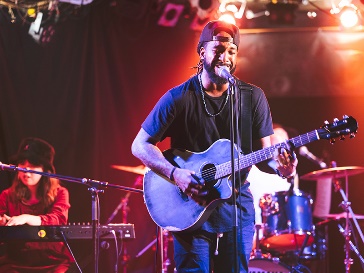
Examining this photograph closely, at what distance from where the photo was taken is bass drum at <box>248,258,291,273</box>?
7559mm

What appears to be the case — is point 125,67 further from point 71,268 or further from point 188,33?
point 71,268

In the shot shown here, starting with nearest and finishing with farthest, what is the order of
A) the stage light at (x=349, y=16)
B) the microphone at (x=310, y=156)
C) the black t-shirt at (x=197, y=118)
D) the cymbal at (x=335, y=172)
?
the black t-shirt at (x=197, y=118) → the cymbal at (x=335, y=172) → the stage light at (x=349, y=16) → the microphone at (x=310, y=156)

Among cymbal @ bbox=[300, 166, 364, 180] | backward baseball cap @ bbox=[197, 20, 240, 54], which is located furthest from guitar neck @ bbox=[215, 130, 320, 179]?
cymbal @ bbox=[300, 166, 364, 180]

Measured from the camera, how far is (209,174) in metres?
4.35

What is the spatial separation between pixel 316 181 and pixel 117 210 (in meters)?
3.15

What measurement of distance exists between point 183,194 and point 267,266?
3646 millimetres

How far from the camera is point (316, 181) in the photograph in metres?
9.06

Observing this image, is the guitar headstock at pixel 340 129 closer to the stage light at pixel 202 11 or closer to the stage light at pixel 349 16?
the stage light at pixel 349 16

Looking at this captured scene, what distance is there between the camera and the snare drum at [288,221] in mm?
8219

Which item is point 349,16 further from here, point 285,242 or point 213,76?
point 213,76

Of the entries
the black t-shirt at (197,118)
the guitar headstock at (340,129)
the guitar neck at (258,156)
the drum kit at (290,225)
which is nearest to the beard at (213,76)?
the black t-shirt at (197,118)

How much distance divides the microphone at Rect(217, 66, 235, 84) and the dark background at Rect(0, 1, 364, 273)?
4.38 meters

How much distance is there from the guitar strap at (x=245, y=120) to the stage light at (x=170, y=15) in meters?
4.63

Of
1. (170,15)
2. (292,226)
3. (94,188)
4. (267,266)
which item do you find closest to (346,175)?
(292,226)
